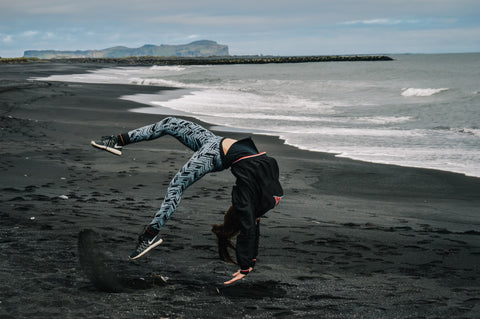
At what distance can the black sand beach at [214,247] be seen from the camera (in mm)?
3930

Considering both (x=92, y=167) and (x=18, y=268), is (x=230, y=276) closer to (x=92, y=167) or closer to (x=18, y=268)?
(x=18, y=268)

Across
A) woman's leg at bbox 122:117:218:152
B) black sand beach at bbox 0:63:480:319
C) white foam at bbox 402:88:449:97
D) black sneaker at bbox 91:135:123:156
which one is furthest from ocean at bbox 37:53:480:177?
black sneaker at bbox 91:135:123:156

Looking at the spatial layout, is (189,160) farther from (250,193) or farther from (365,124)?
(365,124)

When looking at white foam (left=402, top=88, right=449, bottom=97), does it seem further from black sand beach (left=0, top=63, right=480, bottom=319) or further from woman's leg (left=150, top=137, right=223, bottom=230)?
woman's leg (left=150, top=137, right=223, bottom=230)

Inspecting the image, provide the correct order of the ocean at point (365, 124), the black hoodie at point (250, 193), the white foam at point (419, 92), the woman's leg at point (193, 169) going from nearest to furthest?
the black hoodie at point (250, 193), the woman's leg at point (193, 169), the ocean at point (365, 124), the white foam at point (419, 92)

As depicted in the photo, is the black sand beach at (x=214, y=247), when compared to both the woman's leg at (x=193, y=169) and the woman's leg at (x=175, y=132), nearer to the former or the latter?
the woman's leg at (x=193, y=169)

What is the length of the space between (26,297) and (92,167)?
618 centimetres

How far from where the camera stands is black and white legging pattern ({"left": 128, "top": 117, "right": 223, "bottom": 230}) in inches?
159

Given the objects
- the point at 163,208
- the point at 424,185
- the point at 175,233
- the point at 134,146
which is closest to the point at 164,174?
the point at 134,146

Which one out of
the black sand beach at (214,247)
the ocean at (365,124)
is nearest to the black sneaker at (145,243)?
the black sand beach at (214,247)

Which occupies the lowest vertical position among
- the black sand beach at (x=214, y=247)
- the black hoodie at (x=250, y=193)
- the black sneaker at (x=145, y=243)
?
the black sand beach at (x=214, y=247)

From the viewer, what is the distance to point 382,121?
21.4m

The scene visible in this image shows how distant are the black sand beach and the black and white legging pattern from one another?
2.22 feet

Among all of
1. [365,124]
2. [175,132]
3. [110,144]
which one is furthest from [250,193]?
[365,124]
